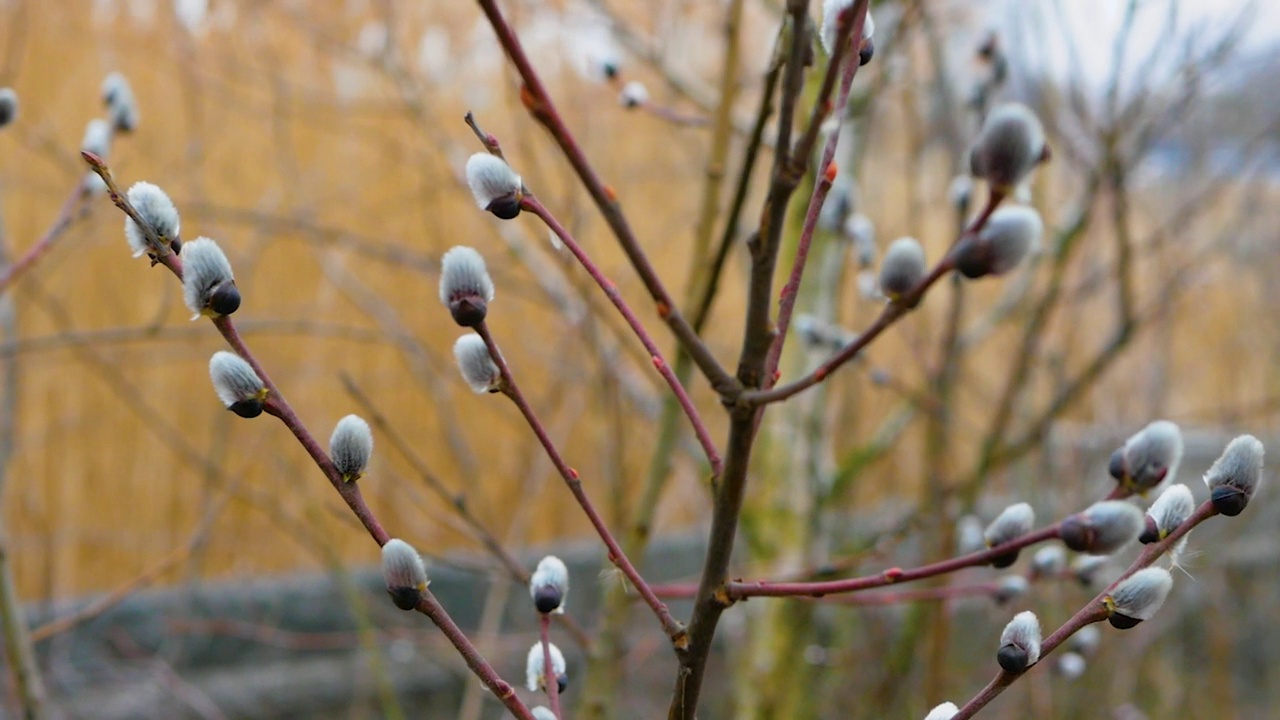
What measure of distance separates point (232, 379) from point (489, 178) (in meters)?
0.14

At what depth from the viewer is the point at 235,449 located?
2.72 m

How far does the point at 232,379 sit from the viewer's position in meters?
0.44

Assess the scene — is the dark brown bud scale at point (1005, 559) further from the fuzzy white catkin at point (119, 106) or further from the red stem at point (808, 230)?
the fuzzy white catkin at point (119, 106)

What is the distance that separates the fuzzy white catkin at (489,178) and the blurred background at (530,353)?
31.0 inches

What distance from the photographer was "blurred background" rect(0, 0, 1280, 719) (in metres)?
1.56

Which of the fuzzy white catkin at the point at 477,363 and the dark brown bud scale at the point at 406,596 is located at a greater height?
the fuzzy white catkin at the point at 477,363

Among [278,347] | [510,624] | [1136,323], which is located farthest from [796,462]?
[278,347]

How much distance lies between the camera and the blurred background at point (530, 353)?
1.56 m

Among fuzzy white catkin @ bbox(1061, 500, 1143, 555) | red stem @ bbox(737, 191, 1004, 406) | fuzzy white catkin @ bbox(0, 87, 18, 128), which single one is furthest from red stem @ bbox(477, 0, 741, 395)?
fuzzy white catkin @ bbox(0, 87, 18, 128)

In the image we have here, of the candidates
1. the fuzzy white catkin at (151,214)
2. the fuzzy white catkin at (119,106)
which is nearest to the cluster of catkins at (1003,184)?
the fuzzy white catkin at (151,214)

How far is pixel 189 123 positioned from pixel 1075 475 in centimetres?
224

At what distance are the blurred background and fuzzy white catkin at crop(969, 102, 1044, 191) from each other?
84cm

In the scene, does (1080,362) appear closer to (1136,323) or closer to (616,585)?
(1136,323)

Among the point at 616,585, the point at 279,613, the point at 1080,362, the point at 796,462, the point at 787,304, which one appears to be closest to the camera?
the point at 787,304
